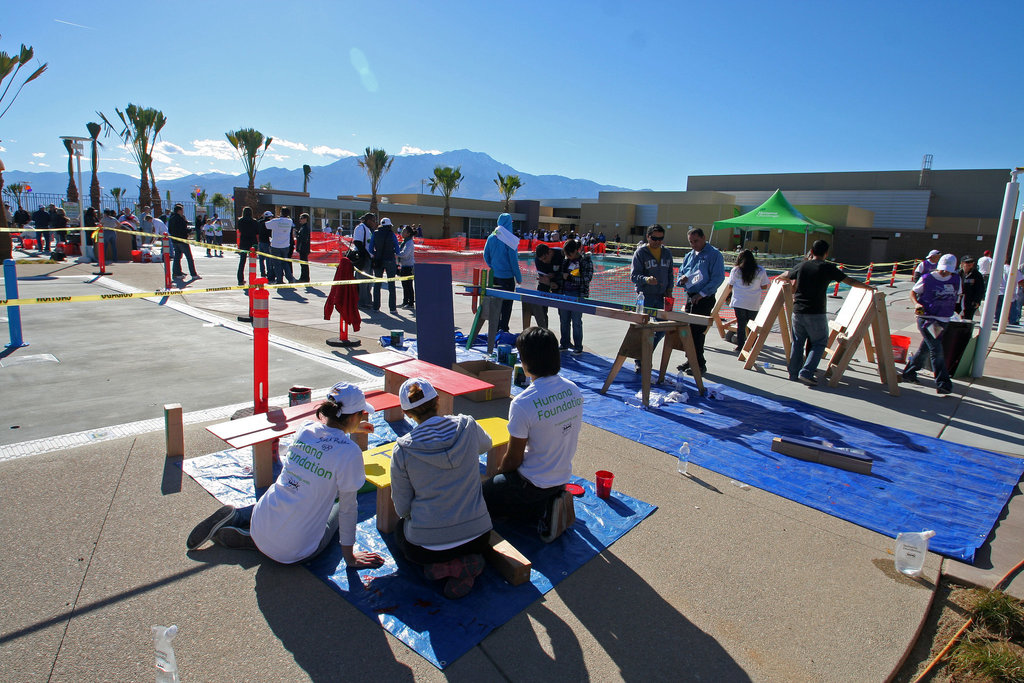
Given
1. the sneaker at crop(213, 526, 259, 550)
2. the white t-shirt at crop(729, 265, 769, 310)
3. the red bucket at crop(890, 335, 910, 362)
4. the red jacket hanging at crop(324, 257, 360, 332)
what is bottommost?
the sneaker at crop(213, 526, 259, 550)

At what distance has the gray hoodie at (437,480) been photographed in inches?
112

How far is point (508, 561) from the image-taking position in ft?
10.1

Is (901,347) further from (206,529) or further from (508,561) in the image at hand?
(206,529)

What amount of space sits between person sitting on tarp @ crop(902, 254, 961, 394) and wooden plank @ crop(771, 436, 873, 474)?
144 inches

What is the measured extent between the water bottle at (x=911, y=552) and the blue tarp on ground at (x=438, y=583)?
151cm

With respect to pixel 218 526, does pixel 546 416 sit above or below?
above

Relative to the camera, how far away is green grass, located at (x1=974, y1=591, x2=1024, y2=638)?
9.77 ft

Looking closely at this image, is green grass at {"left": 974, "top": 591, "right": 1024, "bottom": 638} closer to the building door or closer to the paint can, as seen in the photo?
the paint can

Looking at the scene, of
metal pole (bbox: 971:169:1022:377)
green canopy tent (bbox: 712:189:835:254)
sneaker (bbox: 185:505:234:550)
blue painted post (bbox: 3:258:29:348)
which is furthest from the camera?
green canopy tent (bbox: 712:189:835:254)

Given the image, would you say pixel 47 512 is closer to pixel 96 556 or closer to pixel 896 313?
pixel 96 556

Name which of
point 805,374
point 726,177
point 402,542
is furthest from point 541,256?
point 726,177

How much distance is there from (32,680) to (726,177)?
71641 mm

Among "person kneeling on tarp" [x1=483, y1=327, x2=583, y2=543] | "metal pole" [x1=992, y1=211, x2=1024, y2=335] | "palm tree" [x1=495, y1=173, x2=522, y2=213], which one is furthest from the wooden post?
"palm tree" [x1=495, y1=173, x2=522, y2=213]

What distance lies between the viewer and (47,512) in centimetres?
349
